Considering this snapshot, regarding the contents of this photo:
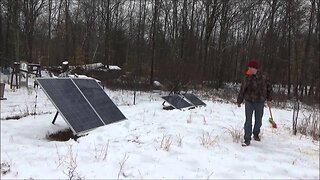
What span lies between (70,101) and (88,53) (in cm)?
3661

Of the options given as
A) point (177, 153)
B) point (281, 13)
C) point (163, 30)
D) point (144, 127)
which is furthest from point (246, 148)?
point (163, 30)

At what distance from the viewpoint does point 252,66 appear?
7.86 m

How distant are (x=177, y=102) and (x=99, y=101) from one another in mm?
4967

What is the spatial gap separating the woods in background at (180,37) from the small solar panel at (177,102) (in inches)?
346

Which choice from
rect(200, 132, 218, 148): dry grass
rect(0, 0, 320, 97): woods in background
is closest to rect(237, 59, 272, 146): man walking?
rect(200, 132, 218, 148): dry grass

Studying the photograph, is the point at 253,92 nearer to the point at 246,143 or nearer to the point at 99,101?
the point at 246,143

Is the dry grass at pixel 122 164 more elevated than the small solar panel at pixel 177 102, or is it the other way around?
the small solar panel at pixel 177 102

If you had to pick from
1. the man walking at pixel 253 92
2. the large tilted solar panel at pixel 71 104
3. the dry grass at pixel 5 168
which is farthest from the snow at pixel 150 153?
the man walking at pixel 253 92

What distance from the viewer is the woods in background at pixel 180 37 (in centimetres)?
3117

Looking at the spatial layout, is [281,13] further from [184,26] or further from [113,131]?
[113,131]

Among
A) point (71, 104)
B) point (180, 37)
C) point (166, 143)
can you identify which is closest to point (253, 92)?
point (166, 143)

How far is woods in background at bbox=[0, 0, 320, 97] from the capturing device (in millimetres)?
31172

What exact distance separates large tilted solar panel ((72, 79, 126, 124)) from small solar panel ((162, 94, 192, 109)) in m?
3.91

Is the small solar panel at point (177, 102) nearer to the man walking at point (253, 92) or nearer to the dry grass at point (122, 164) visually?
the man walking at point (253, 92)
